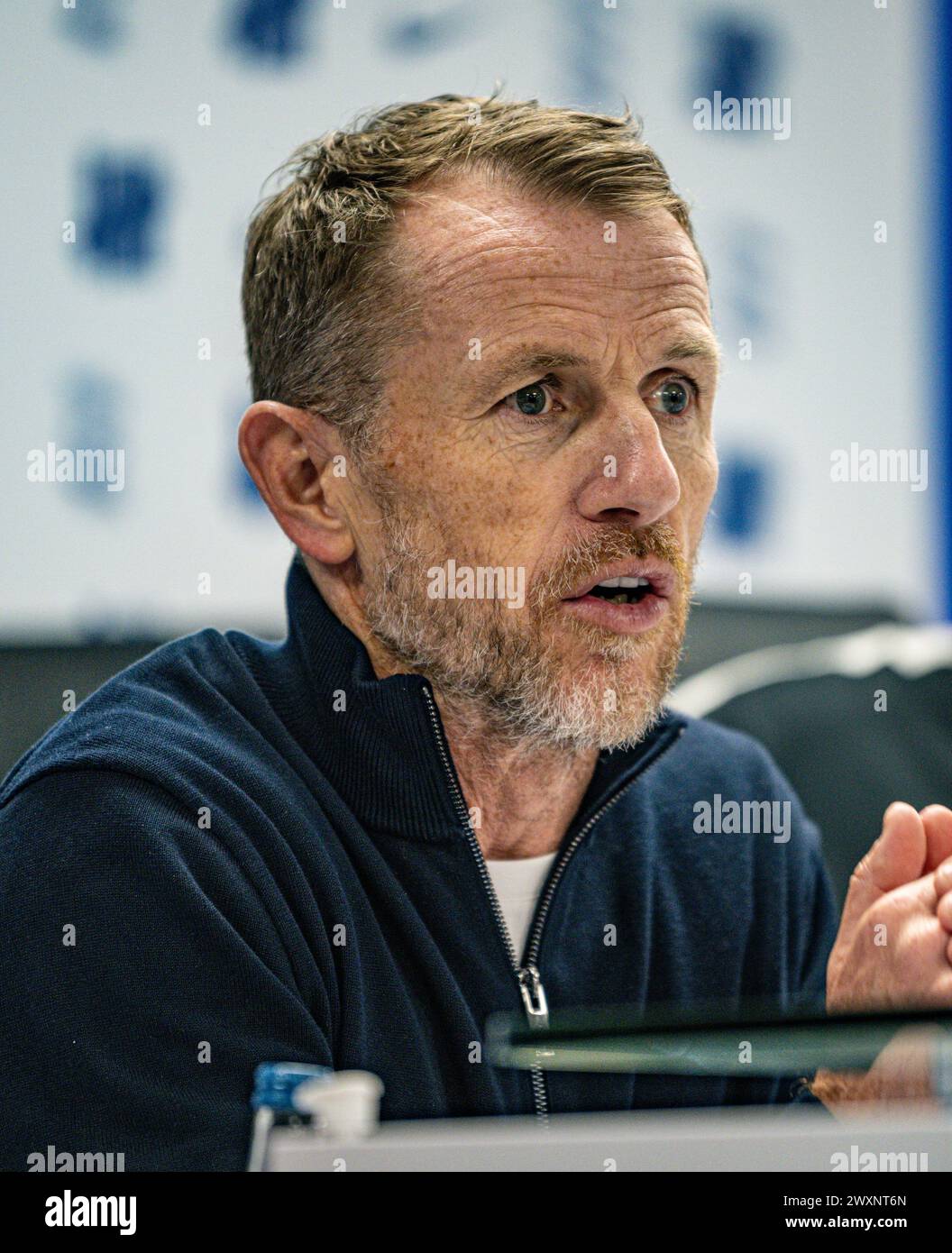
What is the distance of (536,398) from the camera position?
115cm

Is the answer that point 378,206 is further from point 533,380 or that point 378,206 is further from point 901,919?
point 901,919

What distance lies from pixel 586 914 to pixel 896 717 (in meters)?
0.82

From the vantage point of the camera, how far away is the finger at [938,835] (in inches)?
40.4

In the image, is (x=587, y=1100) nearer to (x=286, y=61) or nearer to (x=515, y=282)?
(x=515, y=282)

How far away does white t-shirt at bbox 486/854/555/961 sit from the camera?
1144mm

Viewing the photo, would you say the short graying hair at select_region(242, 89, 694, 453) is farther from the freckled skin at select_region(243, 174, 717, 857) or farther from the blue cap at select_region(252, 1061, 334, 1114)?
the blue cap at select_region(252, 1061, 334, 1114)

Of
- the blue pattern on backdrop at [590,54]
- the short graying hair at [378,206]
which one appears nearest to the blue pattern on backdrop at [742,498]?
the blue pattern on backdrop at [590,54]

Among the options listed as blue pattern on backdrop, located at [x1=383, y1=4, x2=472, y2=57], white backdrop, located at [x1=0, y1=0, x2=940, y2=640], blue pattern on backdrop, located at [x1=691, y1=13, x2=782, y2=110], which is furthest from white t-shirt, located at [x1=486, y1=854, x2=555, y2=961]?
blue pattern on backdrop, located at [x1=691, y1=13, x2=782, y2=110]

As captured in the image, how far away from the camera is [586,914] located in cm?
118

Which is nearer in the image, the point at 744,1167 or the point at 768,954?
the point at 744,1167

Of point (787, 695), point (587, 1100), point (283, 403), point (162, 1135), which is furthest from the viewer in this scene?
point (787, 695)

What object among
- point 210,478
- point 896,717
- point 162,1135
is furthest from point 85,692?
point 896,717

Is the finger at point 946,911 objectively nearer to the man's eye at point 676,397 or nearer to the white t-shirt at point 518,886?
the white t-shirt at point 518,886

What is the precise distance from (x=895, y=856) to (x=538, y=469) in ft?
1.34
